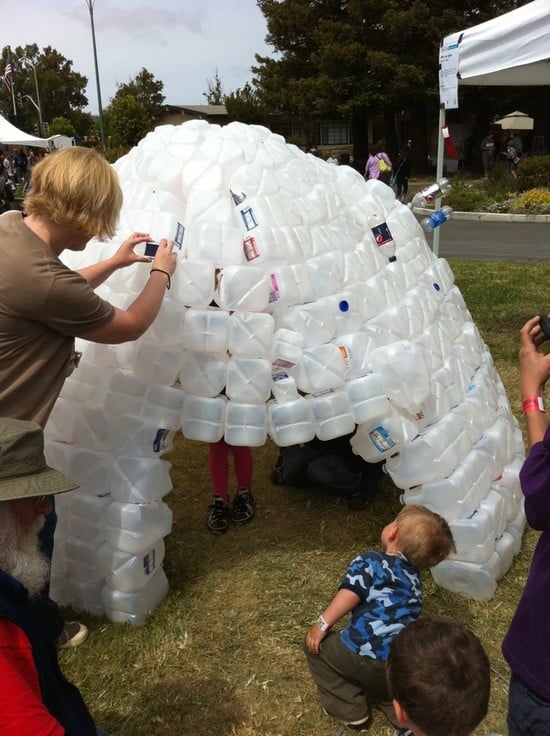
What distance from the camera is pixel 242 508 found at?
3520mm

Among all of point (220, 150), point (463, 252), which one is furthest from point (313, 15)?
point (220, 150)

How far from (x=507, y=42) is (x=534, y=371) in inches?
174

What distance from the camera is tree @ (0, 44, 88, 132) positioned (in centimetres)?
6012

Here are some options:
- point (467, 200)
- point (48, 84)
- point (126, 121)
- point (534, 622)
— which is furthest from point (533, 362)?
point (48, 84)

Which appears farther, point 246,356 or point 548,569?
point 246,356

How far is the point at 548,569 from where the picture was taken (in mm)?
1479

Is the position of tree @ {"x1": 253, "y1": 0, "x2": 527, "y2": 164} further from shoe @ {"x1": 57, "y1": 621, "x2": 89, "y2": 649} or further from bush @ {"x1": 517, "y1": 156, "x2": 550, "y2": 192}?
shoe @ {"x1": 57, "y1": 621, "x2": 89, "y2": 649}

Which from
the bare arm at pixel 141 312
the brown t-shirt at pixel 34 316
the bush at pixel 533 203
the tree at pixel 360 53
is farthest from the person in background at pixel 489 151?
the brown t-shirt at pixel 34 316

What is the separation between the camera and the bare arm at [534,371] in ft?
4.89

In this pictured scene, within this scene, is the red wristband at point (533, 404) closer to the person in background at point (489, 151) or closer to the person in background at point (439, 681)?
the person in background at point (439, 681)

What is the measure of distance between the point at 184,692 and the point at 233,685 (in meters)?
0.19

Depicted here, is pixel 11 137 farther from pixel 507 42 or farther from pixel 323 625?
pixel 323 625

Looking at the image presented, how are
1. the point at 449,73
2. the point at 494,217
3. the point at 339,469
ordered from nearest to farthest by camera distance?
the point at 339,469 → the point at 449,73 → the point at 494,217

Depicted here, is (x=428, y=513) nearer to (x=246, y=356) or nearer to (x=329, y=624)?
(x=329, y=624)
